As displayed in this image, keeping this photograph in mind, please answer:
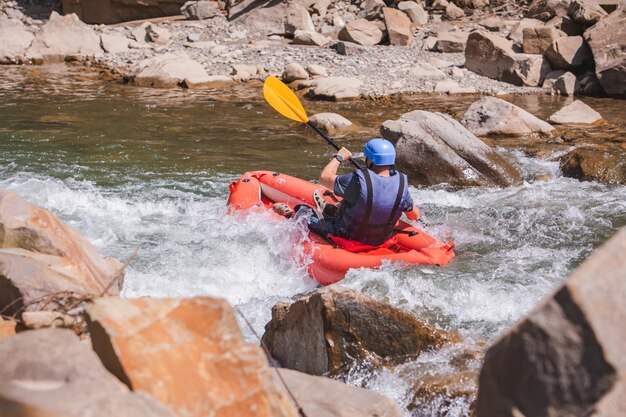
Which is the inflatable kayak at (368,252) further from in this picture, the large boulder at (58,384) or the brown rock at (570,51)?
the brown rock at (570,51)

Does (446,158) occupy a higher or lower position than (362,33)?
higher

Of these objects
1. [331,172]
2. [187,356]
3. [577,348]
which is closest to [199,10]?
[331,172]

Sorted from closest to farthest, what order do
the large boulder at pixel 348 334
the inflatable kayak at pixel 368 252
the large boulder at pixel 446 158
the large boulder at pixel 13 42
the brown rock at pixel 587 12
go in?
the large boulder at pixel 348 334 < the inflatable kayak at pixel 368 252 < the large boulder at pixel 446 158 < the brown rock at pixel 587 12 < the large boulder at pixel 13 42

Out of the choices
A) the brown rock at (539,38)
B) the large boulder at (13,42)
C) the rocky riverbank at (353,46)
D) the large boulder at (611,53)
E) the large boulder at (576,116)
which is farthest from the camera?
the large boulder at (13,42)

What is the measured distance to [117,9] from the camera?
53.7 feet

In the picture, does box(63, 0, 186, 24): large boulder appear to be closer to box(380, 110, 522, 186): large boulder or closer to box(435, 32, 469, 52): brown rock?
box(435, 32, 469, 52): brown rock

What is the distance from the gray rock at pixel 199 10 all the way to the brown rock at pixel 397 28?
3798 millimetres

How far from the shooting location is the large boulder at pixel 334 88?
1139 cm

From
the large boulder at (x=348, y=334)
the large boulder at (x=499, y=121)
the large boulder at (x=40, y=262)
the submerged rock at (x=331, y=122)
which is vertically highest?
the large boulder at (x=40, y=262)

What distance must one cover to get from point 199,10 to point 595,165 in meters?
10.5

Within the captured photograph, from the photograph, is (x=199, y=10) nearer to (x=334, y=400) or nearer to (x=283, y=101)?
(x=283, y=101)

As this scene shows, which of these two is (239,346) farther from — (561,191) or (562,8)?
(562,8)

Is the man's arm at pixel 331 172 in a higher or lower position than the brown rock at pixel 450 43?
higher

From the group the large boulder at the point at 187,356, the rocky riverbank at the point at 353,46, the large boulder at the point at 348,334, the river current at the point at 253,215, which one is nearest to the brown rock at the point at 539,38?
the rocky riverbank at the point at 353,46
